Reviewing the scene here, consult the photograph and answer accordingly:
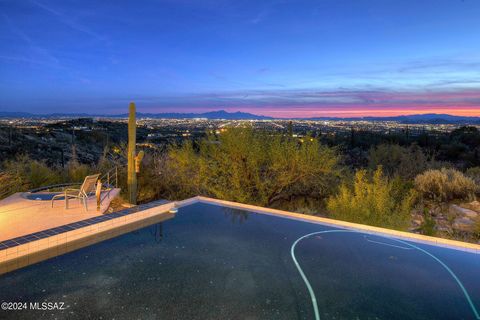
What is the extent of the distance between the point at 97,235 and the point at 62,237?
1.67 ft

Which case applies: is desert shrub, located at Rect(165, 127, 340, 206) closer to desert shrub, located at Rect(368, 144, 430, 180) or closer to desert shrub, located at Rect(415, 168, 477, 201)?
desert shrub, located at Rect(415, 168, 477, 201)

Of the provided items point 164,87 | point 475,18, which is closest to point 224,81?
point 164,87

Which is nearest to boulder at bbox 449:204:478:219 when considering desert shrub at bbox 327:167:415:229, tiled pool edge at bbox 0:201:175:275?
desert shrub at bbox 327:167:415:229

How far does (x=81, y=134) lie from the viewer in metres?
34.0

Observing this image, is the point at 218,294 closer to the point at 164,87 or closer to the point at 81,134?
the point at 164,87

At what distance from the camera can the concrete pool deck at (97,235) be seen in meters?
3.89

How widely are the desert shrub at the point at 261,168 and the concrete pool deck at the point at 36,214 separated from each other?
230cm

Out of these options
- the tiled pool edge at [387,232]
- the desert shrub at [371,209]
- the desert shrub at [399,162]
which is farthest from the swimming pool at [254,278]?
the desert shrub at [399,162]

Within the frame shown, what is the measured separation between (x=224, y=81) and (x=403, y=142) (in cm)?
1255

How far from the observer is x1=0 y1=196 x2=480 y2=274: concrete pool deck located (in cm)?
389

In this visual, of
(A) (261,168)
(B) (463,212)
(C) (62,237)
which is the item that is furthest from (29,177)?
(B) (463,212)

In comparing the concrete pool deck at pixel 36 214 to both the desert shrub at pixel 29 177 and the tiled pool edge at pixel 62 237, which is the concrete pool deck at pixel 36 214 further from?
the desert shrub at pixel 29 177

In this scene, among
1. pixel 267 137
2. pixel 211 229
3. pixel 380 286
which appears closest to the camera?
pixel 380 286

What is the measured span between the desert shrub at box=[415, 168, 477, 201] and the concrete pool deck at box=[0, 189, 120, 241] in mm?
7323
